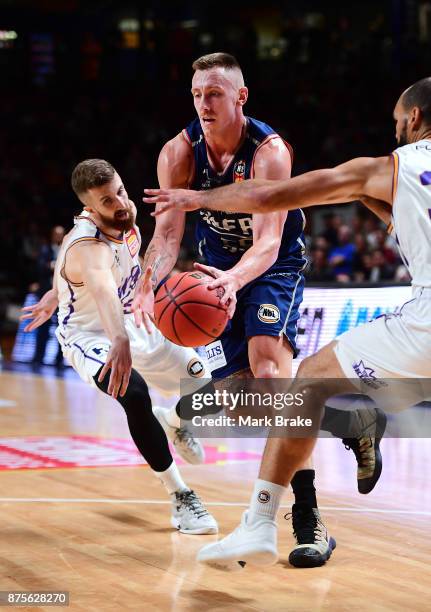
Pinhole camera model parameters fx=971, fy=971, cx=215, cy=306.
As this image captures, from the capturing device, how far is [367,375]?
3.32 metres

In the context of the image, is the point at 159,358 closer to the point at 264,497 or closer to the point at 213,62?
the point at 213,62

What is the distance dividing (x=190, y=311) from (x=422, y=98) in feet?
4.30

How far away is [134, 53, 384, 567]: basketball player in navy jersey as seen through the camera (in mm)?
4297

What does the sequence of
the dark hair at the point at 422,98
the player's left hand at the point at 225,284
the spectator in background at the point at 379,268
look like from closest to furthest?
1. the dark hair at the point at 422,98
2. the player's left hand at the point at 225,284
3. the spectator in background at the point at 379,268

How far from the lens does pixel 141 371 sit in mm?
5270

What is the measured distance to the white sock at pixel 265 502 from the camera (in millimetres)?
3449

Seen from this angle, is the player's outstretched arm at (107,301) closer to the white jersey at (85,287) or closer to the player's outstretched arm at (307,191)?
the white jersey at (85,287)

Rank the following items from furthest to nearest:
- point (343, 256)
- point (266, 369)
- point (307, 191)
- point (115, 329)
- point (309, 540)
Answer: point (343, 256) < point (266, 369) < point (115, 329) < point (309, 540) < point (307, 191)

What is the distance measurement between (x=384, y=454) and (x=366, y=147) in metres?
10.7

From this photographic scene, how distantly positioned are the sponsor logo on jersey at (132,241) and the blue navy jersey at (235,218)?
45 cm

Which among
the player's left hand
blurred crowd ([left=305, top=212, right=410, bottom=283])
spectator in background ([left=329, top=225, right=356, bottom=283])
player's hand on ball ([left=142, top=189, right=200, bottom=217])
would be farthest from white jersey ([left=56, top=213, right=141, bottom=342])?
spectator in background ([left=329, top=225, right=356, bottom=283])

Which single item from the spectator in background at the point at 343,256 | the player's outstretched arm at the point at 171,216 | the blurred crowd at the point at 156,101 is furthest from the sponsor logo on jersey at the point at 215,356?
the blurred crowd at the point at 156,101

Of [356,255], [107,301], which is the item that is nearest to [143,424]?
[107,301]

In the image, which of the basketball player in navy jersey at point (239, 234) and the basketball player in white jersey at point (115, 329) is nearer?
the basketball player in navy jersey at point (239, 234)
